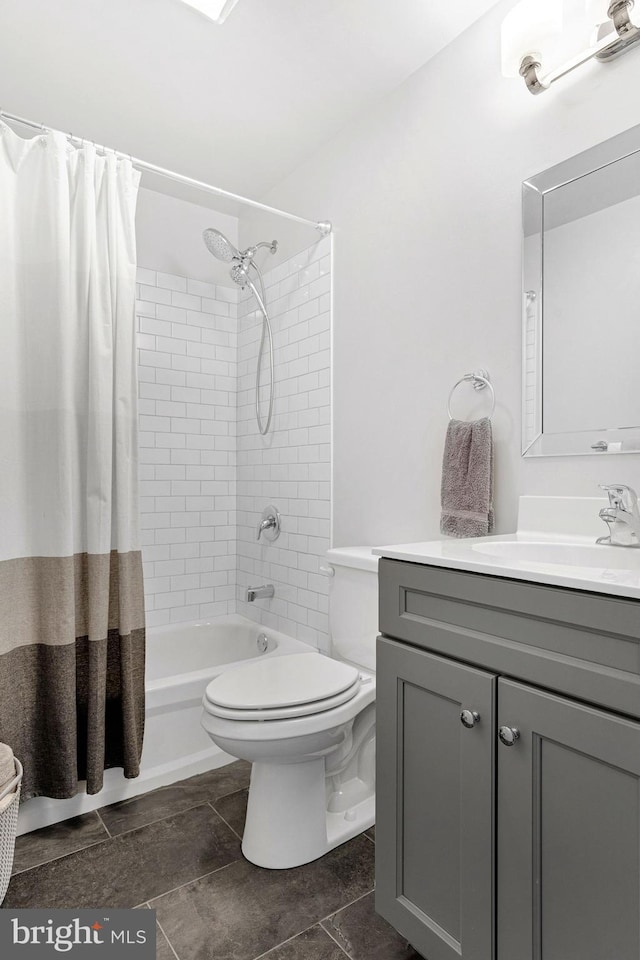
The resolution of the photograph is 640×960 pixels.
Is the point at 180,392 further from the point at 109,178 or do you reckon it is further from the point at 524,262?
the point at 524,262

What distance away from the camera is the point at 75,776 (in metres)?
1.77

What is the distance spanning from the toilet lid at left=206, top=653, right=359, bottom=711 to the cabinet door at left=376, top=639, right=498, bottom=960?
0.36 m

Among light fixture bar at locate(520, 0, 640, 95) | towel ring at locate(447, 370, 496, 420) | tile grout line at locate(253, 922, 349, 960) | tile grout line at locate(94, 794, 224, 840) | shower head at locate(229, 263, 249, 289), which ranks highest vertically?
light fixture bar at locate(520, 0, 640, 95)

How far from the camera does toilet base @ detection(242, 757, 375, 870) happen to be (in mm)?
1591

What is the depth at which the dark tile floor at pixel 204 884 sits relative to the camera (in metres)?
1.32

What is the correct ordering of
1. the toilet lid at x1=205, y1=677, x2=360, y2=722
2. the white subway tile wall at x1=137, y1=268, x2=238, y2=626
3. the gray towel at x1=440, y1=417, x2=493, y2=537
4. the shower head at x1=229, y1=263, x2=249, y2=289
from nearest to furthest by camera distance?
the toilet lid at x1=205, y1=677, x2=360, y2=722, the gray towel at x1=440, y1=417, x2=493, y2=537, the shower head at x1=229, y1=263, x2=249, y2=289, the white subway tile wall at x1=137, y1=268, x2=238, y2=626

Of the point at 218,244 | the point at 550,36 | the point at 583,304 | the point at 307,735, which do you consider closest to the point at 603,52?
the point at 550,36

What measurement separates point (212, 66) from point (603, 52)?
4.06 feet

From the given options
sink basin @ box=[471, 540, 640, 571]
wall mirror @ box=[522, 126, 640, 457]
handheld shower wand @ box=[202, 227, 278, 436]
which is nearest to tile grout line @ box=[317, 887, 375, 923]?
sink basin @ box=[471, 540, 640, 571]

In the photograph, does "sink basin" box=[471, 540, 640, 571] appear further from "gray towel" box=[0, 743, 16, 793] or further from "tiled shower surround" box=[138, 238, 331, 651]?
"gray towel" box=[0, 743, 16, 793]

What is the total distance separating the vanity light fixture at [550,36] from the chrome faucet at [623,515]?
1.04m

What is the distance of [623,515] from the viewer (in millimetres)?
1265

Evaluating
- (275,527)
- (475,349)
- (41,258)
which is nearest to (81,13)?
(41,258)

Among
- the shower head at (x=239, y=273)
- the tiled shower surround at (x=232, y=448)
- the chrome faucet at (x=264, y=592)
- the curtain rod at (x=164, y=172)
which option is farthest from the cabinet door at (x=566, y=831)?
the shower head at (x=239, y=273)
